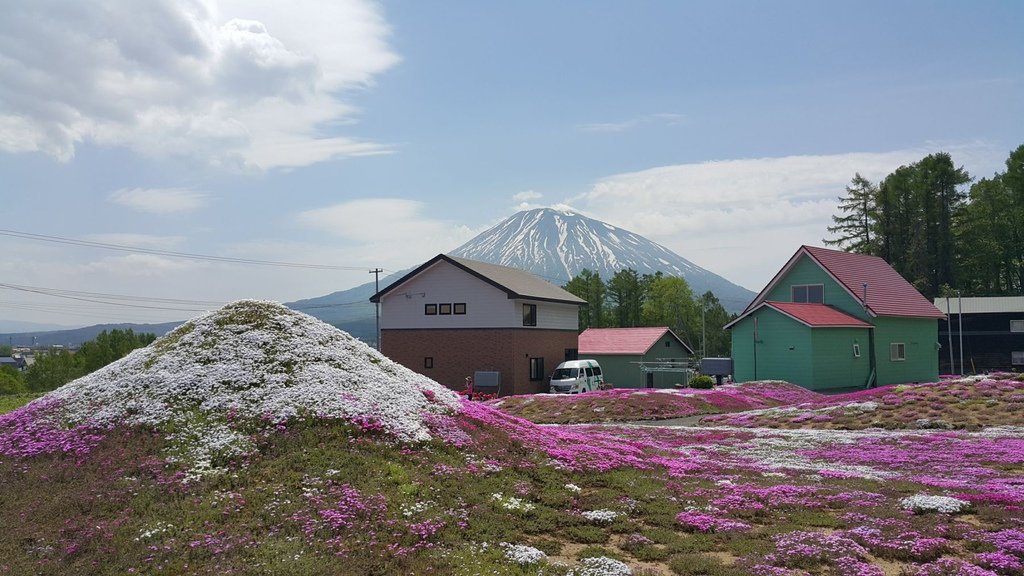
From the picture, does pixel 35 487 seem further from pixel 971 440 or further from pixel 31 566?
pixel 971 440

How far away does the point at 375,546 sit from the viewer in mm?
11125

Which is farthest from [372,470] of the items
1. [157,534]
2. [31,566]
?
[31,566]

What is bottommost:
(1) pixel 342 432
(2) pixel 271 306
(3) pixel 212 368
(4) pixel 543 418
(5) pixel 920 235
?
(4) pixel 543 418

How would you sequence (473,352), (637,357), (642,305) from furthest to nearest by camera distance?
(642,305), (637,357), (473,352)

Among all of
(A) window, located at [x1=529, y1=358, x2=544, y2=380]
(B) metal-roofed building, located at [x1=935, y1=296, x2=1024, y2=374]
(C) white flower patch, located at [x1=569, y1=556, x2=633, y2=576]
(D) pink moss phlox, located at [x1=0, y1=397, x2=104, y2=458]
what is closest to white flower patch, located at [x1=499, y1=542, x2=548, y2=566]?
(C) white flower patch, located at [x1=569, y1=556, x2=633, y2=576]

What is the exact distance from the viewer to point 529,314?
53094mm

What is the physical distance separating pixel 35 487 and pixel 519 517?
31.0 feet

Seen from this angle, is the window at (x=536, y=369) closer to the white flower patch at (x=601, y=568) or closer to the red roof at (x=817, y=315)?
the red roof at (x=817, y=315)

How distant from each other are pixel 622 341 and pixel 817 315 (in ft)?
56.7

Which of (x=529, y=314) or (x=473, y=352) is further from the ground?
(x=529, y=314)

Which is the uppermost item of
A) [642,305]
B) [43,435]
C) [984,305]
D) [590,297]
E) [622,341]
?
[590,297]

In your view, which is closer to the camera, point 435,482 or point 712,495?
point 435,482

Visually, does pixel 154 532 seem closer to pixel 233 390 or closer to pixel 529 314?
pixel 233 390

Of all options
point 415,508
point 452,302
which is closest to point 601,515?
point 415,508
